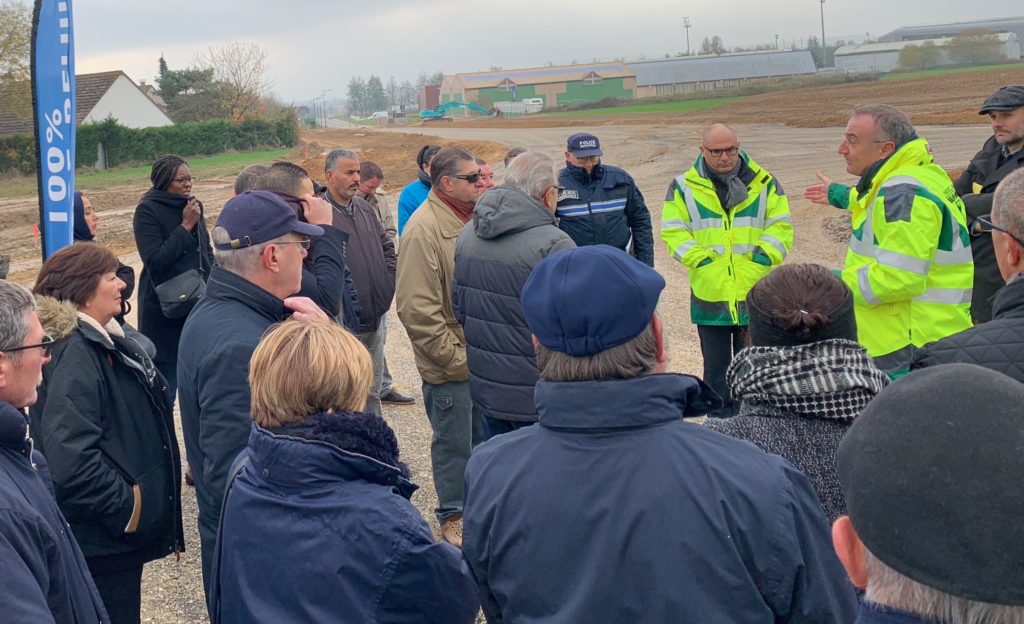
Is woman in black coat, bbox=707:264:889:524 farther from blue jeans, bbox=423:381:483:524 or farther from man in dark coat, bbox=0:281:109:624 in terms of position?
blue jeans, bbox=423:381:483:524

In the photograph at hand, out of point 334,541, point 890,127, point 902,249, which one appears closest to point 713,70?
point 890,127

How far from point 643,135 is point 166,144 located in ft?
82.4

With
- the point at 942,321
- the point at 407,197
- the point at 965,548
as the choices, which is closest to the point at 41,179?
the point at 407,197

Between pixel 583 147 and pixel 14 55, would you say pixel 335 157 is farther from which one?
pixel 14 55

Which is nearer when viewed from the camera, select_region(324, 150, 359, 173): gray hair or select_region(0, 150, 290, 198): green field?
select_region(324, 150, 359, 173): gray hair

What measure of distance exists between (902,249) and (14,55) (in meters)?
44.7

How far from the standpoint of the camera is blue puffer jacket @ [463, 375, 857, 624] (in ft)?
6.23

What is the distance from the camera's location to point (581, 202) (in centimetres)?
678

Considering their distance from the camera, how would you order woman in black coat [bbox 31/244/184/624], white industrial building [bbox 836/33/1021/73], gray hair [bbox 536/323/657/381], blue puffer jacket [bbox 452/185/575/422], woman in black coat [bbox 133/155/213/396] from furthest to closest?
white industrial building [bbox 836/33/1021/73], woman in black coat [bbox 133/155/213/396], blue puffer jacket [bbox 452/185/575/422], woman in black coat [bbox 31/244/184/624], gray hair [bbox 536/323/657/381]

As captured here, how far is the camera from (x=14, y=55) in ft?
133

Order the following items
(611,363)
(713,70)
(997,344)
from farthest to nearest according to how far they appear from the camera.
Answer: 1. (713,70)
2. (997,344)
3. (611,363)

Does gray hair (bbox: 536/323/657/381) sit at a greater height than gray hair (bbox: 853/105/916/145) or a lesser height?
lesser

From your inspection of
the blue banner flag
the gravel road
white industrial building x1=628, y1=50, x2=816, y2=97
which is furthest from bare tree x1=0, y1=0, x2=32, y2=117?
white industrial building x1=628, y1=50, x2=816, y2=97

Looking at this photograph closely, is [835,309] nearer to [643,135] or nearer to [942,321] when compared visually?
[942,321]
